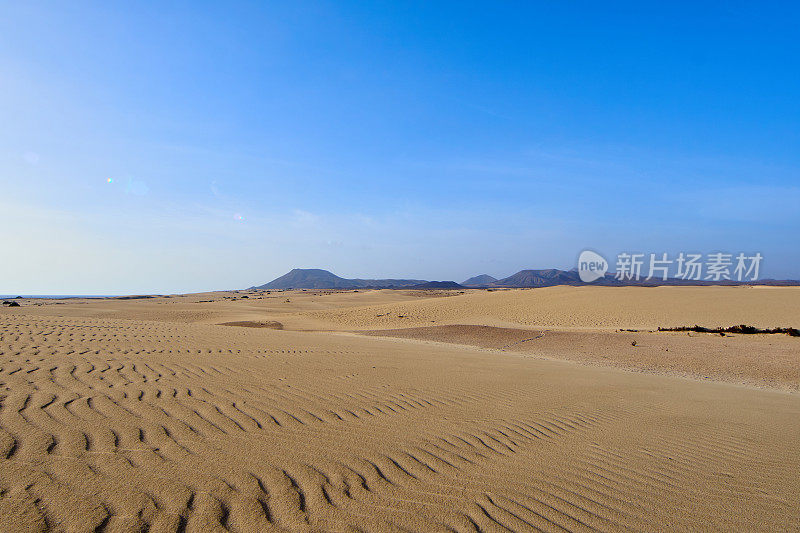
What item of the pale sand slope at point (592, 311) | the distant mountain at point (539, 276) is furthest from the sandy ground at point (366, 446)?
the distant mountain at point (539, 276)

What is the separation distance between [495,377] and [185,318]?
2687cm

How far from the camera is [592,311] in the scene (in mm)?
29078

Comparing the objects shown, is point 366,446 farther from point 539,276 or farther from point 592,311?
point 539,276

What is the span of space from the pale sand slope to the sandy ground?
638 inches

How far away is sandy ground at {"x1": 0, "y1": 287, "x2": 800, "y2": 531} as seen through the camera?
289cm

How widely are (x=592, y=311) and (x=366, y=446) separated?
28086 millimetres

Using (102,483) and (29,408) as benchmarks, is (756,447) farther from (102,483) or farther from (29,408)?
(29,408)

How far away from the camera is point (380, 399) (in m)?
6.11

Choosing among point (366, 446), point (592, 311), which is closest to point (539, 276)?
point (592, 311)

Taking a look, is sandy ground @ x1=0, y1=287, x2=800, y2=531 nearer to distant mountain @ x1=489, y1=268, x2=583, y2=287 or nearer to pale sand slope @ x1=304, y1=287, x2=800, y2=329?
pale sand slope @ x1=304, y1=287, x2=800, y2=329

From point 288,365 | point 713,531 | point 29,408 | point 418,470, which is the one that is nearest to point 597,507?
point 713,531

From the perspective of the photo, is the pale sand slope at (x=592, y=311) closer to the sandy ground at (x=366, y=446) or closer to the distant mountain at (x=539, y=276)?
the sandy ground at (x=366, y=446)

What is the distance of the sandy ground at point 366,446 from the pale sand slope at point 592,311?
1621cm

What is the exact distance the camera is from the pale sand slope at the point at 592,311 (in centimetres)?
2415
